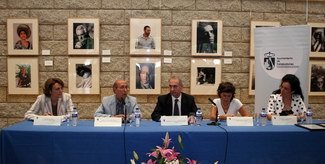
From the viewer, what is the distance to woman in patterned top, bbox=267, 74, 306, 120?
3.28 metres

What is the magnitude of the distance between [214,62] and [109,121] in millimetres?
2202

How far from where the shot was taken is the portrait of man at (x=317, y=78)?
4484 millimetres

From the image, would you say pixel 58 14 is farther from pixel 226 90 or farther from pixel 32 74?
pixel 226 90

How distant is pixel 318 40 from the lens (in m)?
4.45

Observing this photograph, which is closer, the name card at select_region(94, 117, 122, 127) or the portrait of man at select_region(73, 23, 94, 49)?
the name card at select_region(94, 117, 122, 127)

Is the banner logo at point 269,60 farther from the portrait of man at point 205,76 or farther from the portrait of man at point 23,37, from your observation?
the portrait of man at point 23,37

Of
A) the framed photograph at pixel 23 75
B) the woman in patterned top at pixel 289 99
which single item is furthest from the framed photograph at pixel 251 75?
the framed photograph at pixel 23 75

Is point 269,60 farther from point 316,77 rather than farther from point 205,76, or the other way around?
point 316,77

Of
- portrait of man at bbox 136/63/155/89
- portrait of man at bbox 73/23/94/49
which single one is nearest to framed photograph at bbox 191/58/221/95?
portrait of man at bbox 136/63/155/89

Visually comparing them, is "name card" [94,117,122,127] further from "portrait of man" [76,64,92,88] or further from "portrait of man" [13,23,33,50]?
"portrait of man" [13,23,33,50]

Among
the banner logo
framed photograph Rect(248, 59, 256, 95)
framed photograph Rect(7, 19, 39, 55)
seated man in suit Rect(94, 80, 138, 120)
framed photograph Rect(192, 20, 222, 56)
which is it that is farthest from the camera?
framed photograph Rect(248, 59, 256, 95)

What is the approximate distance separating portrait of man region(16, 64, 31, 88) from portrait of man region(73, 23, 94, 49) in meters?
0.76

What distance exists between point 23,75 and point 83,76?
0.87 m

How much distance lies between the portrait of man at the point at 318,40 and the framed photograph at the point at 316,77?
0.20m
